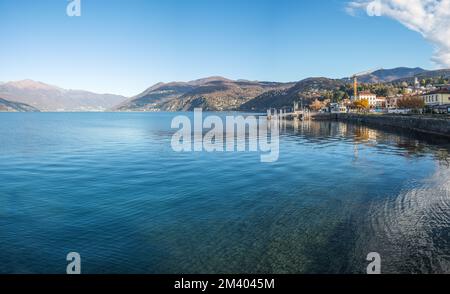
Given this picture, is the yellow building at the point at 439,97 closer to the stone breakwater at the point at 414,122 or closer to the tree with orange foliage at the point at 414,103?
the tree with orange foliage at the point at 414,103

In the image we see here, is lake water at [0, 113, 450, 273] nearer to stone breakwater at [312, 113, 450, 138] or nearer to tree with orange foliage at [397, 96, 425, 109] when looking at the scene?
stone breakwater at [312, 113, 450, 138]

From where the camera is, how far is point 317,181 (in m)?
27.7

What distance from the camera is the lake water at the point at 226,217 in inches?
523

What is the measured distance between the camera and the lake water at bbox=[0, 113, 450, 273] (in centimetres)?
1330

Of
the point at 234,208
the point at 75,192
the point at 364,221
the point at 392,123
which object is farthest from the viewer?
the point at 392,123

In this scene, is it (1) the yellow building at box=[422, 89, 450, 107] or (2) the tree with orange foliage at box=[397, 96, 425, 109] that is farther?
(2) the tree with orange foliage at box=[397, 96, 425, 109]

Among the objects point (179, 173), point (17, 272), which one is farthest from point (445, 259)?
point (179, 173)

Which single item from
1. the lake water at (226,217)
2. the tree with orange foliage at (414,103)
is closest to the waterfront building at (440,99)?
the tree with orange foliage at (414,103)

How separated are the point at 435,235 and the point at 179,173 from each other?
21646 mm

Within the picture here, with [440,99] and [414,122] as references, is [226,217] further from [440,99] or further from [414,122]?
[440,99]

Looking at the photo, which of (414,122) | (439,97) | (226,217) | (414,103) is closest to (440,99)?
(439,97)

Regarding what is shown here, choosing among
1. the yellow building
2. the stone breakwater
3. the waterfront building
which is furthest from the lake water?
the yellow building

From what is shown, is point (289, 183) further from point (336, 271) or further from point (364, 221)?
point (336, 271)

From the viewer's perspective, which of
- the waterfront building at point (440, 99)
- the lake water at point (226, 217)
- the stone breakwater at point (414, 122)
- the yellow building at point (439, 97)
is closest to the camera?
the lake water at point (226, 217)
